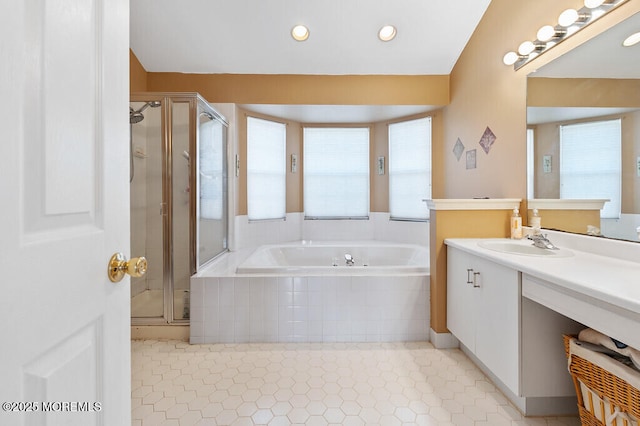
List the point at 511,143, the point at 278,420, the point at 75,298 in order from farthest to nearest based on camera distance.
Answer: the point at 511,143
the point at 278,420
the point at 75,298

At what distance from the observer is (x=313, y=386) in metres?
1.74

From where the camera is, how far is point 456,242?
202 cm

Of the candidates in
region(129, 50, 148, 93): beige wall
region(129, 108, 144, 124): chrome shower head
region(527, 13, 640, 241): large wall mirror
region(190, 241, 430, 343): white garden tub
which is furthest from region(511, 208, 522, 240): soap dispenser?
region(129, 50, 148, 93): beige wall

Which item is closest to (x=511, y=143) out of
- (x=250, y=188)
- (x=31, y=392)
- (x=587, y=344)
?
(x=587, y=344)

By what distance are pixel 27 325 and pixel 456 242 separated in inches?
81.7

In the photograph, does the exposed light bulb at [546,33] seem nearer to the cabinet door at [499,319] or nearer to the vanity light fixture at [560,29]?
the vanity light fixture at [560,29]

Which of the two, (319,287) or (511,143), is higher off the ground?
(511,143)

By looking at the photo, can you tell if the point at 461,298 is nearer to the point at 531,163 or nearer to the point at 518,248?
the point at 518,248

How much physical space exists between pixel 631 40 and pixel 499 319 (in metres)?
1.48

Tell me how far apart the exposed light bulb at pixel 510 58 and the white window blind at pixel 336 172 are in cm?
171

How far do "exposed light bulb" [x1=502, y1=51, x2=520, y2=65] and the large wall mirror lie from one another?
0.59 ft

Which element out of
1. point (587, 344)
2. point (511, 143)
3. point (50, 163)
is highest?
point (511, 143)

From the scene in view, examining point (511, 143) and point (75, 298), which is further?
point (511, 143)

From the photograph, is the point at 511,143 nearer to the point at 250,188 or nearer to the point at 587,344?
the point at 587,344
